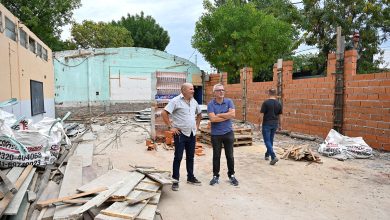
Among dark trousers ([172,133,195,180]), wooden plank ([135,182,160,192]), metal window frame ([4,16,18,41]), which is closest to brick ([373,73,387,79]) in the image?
dark trousers ([172,133,195,180])

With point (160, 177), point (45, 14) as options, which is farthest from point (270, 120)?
point (45, 14)

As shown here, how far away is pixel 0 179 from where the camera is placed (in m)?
4.55

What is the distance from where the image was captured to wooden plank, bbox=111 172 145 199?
4.19m

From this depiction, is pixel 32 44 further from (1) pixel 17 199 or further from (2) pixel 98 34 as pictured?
(2) pixel 98 34

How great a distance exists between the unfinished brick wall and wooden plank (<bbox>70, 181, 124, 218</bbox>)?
283 inches

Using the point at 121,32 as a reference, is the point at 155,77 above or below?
below

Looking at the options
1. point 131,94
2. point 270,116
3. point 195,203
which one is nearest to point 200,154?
point 270,116

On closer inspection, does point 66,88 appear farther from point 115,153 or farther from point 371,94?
point 371,94

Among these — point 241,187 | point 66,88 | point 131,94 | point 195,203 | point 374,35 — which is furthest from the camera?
point 131,94

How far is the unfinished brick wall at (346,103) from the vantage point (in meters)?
8.41

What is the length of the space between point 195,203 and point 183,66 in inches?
777

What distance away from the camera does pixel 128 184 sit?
187 inches

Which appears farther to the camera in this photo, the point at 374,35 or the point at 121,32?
the point at 121,32

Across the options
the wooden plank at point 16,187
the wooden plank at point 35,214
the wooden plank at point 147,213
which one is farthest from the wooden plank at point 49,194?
the wooden plank at point 147,213
